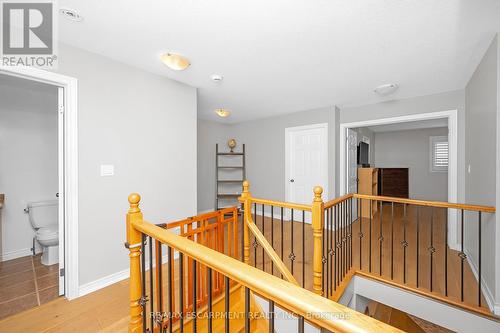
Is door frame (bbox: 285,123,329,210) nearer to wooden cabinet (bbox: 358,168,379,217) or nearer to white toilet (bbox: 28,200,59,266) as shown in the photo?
wooden cabinet (bbox: 358,168,379,217)

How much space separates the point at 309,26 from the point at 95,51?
1.95 m

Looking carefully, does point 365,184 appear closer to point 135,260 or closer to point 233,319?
point 233,319

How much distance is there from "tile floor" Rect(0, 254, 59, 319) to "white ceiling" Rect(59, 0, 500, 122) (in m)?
2.32

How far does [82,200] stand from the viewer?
1953 mm

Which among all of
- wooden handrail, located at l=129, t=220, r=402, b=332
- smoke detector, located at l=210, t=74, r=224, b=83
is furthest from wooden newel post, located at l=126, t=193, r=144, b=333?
smoke detector, located at l=210, t=74, r=224, b=83

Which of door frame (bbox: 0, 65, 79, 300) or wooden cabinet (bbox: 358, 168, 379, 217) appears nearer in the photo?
door frame (bbox: 0, 65, 79, 300)

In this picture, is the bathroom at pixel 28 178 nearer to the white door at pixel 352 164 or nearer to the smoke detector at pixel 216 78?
the smoke detector at pixel 216 78

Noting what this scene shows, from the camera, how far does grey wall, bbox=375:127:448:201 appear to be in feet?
19.8

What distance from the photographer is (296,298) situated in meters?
0.58

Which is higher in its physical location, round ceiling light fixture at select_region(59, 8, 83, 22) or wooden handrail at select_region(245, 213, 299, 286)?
round ceiling light fixture at select_region(59, 8, 83, 22)

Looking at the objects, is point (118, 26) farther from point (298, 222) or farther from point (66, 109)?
point (298, 222)

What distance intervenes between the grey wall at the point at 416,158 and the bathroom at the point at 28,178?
8013mm

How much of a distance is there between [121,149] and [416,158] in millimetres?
7612

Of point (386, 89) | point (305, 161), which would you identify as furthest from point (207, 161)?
point (386, 89)
